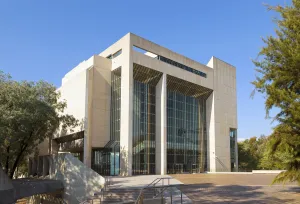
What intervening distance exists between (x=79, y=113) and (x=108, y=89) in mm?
4606

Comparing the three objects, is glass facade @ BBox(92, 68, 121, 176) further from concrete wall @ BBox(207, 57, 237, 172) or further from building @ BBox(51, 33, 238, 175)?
concrete wall @ BBox(207, 57, 237, 172)

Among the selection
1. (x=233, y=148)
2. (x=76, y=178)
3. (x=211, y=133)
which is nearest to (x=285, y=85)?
(x=76, y=178)

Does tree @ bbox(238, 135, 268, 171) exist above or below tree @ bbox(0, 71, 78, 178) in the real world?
below

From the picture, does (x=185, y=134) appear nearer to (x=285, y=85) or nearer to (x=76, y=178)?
(x=76, y=178)

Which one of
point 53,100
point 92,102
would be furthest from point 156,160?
point 53,100

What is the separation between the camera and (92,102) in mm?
34812

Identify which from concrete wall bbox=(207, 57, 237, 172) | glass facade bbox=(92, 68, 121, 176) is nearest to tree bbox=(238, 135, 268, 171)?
concrete wall bbox=(207, 57, 237, 172)

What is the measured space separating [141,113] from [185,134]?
8.89 metres

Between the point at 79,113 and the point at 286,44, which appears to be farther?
the point at 79,113

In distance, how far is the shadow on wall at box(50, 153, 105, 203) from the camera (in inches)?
924

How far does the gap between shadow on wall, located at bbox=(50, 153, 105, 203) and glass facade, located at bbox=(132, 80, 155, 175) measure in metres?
8.22

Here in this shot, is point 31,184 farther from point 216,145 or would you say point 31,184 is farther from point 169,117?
point 216,145

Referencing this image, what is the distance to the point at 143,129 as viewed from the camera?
35.6 m

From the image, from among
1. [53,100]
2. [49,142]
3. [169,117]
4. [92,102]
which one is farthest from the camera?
[49,142]
